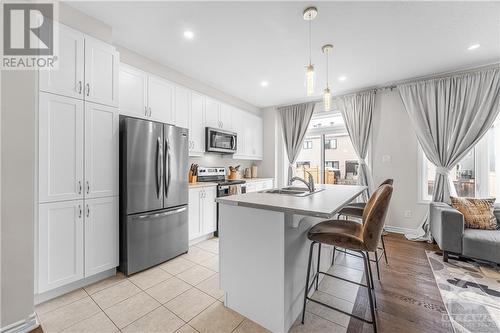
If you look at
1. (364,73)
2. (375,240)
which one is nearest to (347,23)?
(364,73)

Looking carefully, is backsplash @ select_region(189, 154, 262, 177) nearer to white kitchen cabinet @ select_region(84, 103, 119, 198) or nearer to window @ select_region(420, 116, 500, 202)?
white kitchen cabinet @ select_region(84, 103, 119, 198)

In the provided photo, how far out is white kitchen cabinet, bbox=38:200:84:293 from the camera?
182cm

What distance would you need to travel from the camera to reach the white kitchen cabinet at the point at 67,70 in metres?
1.88

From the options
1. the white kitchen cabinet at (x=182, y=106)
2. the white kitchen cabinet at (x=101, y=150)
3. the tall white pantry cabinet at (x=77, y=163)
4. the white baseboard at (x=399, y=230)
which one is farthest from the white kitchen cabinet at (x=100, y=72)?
the white baseboard at (x=399, y=230)

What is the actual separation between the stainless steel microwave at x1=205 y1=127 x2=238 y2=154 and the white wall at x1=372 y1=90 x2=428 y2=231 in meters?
2.76

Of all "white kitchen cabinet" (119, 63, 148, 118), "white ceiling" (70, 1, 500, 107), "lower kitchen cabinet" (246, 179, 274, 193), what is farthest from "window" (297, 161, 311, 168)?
"white kitchen cabinet" (119, 63, 148, 118)

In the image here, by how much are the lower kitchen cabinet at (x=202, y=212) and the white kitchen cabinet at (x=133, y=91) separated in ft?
4.36

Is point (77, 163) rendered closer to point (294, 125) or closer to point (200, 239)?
point (200, 239)

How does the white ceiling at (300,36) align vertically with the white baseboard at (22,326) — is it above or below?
above

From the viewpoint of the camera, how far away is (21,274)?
1155 mm

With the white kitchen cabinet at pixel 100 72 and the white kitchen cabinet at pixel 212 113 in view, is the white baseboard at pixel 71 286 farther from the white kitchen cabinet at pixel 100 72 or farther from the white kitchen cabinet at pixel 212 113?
the white kitchen cabinet at pixel 212 113

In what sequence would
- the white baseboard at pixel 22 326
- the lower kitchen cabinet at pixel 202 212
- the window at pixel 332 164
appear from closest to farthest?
the white baseboard at pixel 22 326
the lower kitchen cabinet at pixel 202 212
the window at pixel 332 164

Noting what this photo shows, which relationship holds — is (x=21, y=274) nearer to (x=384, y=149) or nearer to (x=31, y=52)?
(x=31, y=52)

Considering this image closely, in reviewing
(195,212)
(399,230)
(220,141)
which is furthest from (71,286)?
(399,230)
